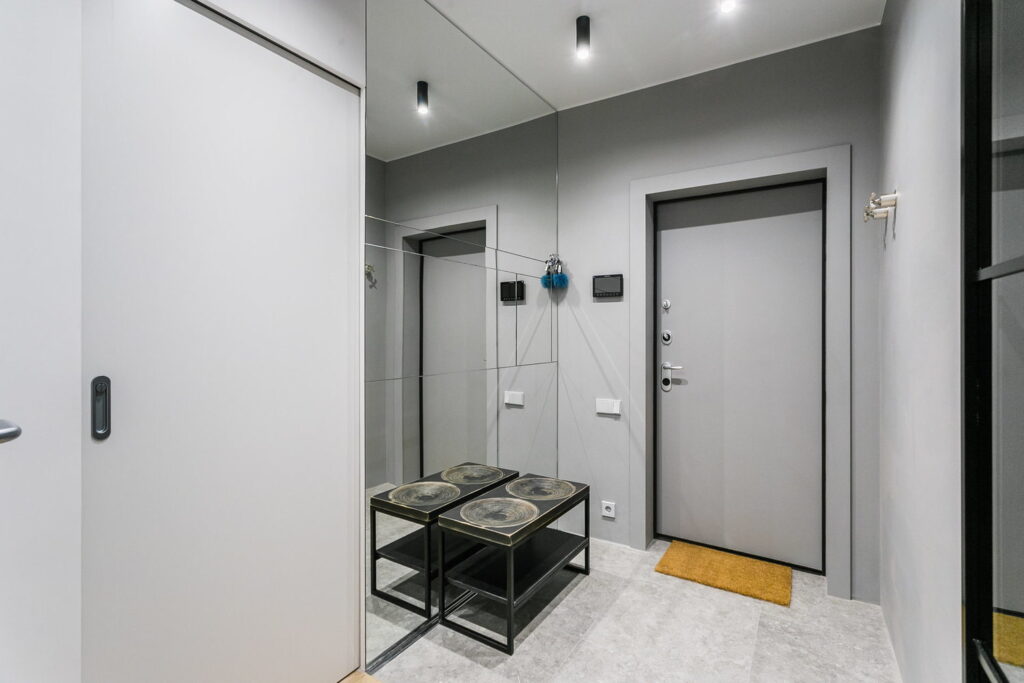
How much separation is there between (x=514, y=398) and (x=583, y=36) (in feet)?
5.99

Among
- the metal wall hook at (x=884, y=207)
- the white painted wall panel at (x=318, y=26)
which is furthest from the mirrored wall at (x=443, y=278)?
the metal wall hook at (x=884, y=207)

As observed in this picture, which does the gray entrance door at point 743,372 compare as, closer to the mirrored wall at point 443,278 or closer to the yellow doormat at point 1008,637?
the mirrored wall at point 443,278

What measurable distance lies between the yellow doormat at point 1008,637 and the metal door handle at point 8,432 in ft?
5.69

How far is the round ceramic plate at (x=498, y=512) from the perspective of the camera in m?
2.01

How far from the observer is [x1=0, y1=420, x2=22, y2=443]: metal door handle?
881mm

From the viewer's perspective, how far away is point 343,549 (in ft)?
5.62

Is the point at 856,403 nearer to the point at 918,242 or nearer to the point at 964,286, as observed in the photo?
the point at 918,242

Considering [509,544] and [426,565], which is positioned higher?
[509,544]

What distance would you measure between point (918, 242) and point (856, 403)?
107 cm

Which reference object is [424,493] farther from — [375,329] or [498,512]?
[375,329]

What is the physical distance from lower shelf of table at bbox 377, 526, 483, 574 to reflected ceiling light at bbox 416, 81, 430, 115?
182 cm

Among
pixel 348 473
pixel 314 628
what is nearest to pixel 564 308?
pixel 348 473

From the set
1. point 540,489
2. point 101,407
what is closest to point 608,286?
point 540,489

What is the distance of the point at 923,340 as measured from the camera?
138 cm
